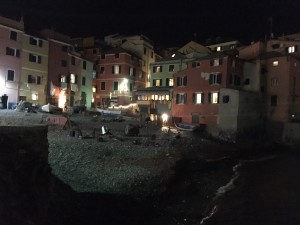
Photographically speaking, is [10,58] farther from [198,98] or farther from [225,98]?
[225,98]

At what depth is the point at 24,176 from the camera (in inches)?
426

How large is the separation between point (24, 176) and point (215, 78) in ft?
156

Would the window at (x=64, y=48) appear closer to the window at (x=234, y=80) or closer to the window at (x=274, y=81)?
the window at (x=234, y=80)

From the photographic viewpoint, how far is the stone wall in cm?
928

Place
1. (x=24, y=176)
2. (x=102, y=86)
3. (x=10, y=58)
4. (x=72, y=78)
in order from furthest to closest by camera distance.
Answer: (x=102, y=86)
(x=72, y=78)
(x=10, y=58)
(x=24, y=176)

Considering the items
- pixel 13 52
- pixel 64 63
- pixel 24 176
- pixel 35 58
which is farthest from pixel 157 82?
pixel 24 176

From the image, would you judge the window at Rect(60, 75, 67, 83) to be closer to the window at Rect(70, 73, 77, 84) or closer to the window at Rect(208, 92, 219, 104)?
the window at Rect(70, 73, 77, 84)

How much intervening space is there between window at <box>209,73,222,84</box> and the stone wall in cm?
4439

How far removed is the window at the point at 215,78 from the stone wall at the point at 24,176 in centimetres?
4439

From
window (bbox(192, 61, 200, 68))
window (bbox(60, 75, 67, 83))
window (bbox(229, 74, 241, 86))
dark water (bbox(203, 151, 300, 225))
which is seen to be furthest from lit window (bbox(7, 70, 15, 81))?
dark water (bbox(203, 151, 300, 225))

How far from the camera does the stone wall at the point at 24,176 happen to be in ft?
30.5

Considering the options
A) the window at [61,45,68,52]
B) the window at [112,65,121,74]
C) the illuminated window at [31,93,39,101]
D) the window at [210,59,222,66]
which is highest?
the window at [61,45,68,52]

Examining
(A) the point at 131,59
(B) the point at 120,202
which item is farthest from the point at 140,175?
(A) the point at 131,59

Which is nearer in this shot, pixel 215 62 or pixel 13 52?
pixel 13 52
